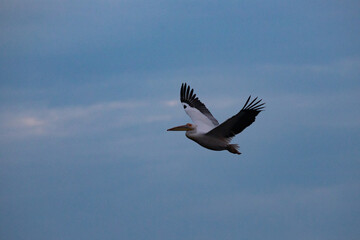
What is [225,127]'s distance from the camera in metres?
17.9

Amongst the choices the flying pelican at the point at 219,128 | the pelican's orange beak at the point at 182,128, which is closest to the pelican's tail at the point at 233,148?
the flying pelican at the point at 219,128

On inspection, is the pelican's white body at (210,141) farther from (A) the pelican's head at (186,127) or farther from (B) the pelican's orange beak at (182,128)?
(B) the pelican's orange beak at (182,128)

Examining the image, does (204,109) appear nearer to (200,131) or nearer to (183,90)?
(183,90)

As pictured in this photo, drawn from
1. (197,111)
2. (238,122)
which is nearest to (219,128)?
(238,122)

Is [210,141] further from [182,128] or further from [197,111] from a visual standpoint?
[197,111]

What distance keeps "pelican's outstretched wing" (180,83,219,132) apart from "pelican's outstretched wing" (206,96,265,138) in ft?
4.72

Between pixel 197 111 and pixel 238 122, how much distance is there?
4.65 metres

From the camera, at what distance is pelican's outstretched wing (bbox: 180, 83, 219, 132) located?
69.0ft

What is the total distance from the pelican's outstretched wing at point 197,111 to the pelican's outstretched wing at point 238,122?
144 centimetres

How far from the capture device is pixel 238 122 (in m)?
17.9

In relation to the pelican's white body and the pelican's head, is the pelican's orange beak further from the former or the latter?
the pelican's white body

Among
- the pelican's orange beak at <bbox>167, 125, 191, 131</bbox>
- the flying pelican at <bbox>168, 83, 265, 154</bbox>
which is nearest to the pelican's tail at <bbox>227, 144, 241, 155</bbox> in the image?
the flying pelican at <bbox>168, 83, 265, 154</bbox>

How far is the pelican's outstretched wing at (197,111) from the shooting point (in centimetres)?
2104

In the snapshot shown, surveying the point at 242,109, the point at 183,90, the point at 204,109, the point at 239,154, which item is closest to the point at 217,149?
the point at 239,154
